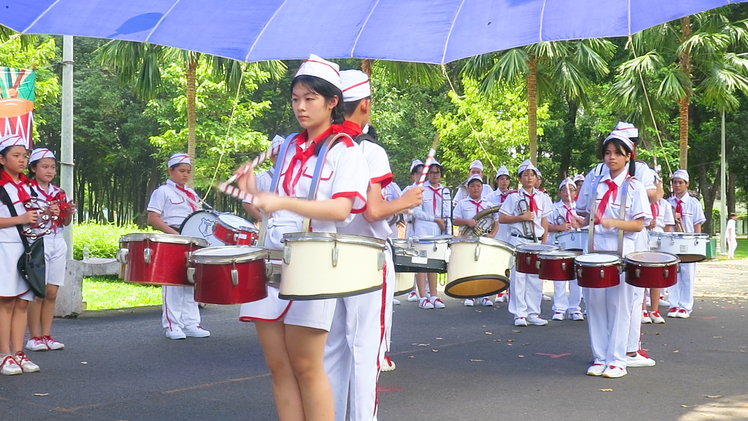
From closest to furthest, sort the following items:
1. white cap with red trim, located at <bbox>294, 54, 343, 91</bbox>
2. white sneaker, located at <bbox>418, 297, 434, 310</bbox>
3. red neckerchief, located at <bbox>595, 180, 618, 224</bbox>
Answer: white cap with red trim, located at <bbox>294, 54, 343, 91</bbox>, red neckerchief, located at <bbox>595, 180, 618, 224</bbox>, white sneaker, located at <bbox>418, 297, 434, 310</bbox>

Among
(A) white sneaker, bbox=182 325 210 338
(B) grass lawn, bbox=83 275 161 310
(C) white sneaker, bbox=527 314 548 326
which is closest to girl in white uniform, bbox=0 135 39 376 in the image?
(A) white sneaker, bbox=182 325 210 338

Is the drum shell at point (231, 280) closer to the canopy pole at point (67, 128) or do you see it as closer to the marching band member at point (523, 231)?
the marching band member at point (523, 231)

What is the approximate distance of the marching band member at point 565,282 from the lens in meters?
12.2

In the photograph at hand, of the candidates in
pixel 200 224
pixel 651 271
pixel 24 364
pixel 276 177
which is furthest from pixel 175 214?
pixel 276 177

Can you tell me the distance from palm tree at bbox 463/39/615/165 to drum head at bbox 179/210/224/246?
36.6ft

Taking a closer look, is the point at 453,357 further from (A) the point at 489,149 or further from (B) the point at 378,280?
(A) the point at 489,149

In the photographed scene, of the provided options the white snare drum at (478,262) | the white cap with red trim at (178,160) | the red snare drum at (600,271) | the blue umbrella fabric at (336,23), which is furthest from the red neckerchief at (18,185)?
the red snare drum at (600,271)

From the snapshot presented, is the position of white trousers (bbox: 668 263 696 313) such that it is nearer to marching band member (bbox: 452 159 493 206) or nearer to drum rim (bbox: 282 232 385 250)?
marching band member (bbox: 452 159 493 206)

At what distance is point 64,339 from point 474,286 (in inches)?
203

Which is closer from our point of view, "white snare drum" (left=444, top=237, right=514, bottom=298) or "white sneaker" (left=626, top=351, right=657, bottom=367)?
"white snare drum" (left=444, top=237, right=514, bottom=298)

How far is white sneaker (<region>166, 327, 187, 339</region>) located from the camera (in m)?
9.87

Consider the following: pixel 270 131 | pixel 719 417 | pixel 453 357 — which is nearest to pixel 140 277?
pixel 719 417

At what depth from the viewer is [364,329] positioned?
4590 mm

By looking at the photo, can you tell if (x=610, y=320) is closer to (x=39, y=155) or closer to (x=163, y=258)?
(x=163, y=258)
